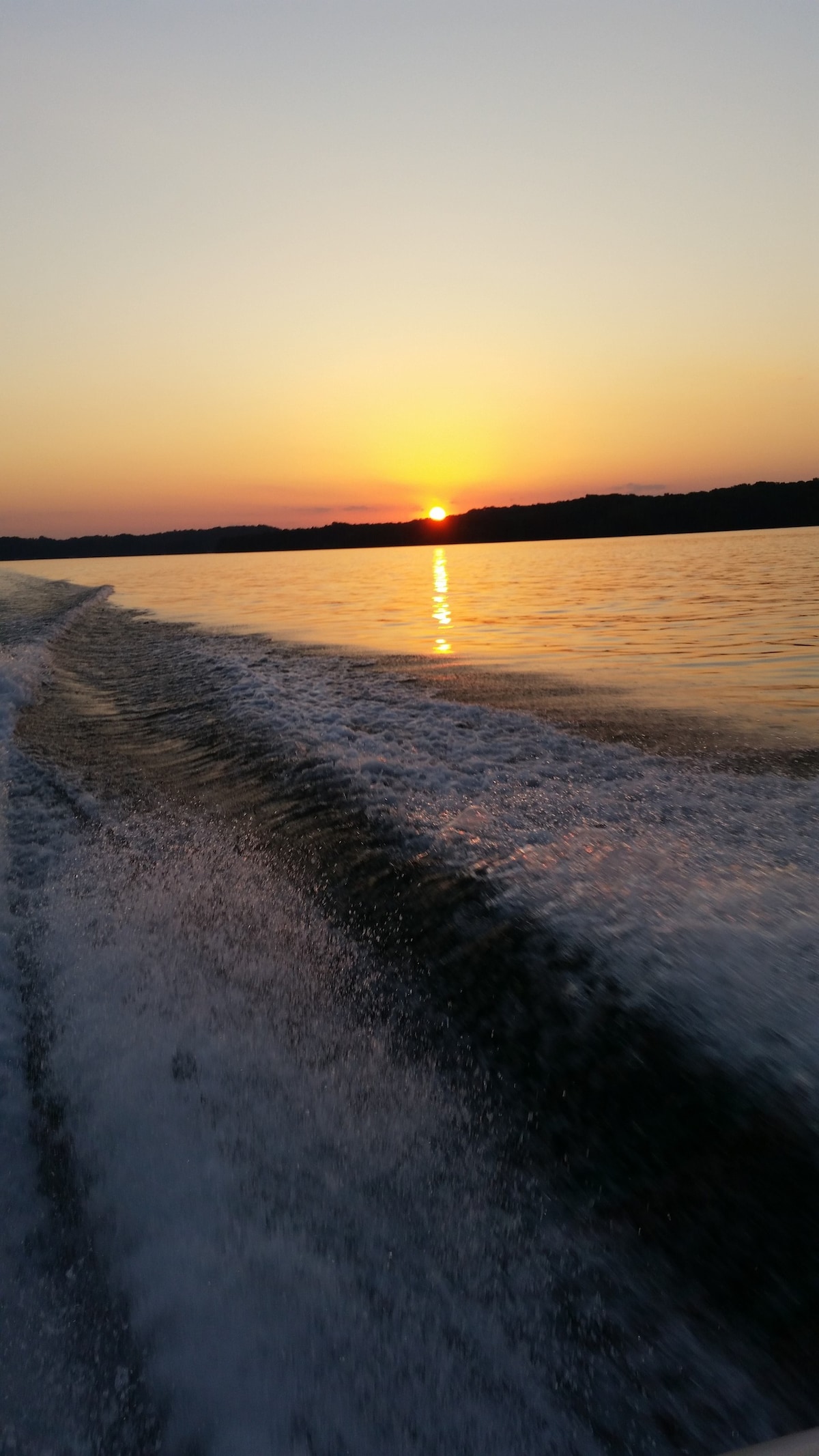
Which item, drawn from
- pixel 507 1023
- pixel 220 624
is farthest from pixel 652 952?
pixel 220 624

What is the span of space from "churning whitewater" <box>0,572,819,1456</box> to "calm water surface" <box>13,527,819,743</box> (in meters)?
3.99

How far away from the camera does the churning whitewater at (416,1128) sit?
1668 mm

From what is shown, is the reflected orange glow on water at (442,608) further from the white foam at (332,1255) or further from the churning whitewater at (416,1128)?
the white foam at (332,1255)

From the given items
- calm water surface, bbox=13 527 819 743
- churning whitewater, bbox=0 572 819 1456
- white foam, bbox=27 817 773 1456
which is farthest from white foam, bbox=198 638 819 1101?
calm water surface, bbox=13 527 819 743

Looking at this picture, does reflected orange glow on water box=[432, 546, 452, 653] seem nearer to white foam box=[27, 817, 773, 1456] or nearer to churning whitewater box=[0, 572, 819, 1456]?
churning whitewater box=[0, 572, 819, 1456]

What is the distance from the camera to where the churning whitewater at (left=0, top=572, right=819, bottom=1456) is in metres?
1.67

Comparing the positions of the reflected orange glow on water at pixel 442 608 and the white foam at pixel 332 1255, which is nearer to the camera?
the white foam at pixel 332 1255

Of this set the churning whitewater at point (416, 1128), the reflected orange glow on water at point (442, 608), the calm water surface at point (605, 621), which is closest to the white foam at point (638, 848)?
the churning whitewater at point (416, 1128)

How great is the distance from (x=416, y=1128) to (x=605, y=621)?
1550 centimetres

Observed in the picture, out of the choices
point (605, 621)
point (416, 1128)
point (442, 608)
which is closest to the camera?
point (416, 1128)

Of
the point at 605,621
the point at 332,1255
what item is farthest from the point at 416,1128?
the point at 605,621

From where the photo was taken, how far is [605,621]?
1677 centimetres

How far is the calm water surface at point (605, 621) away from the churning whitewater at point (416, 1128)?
3.99 meters

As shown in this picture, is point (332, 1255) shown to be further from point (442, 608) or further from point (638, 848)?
point (442, 608)
